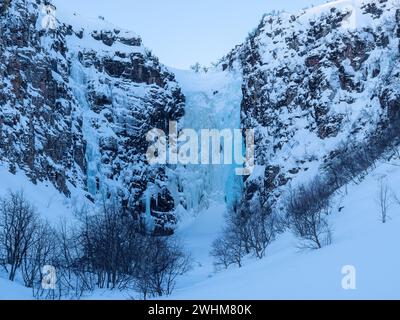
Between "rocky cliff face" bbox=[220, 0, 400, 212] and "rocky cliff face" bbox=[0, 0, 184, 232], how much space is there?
52.1 feet

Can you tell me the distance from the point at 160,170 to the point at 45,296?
192ft

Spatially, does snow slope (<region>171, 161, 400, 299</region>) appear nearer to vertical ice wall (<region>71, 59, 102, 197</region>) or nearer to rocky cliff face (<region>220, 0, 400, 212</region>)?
rocky cliff face (<region>220, 0, 400, 212</region>)

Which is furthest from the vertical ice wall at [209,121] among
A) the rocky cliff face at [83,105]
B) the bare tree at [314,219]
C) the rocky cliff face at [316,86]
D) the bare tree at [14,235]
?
the bare tree at [14,235]

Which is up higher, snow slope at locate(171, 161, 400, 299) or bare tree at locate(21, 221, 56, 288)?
bare tree at locate(21, 221, 56, 288)

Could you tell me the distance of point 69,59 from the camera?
247 feet

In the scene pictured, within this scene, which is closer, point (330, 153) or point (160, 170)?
point (330, 153)

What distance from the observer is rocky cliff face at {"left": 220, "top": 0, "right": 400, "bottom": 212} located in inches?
2574

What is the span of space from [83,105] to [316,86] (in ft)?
111

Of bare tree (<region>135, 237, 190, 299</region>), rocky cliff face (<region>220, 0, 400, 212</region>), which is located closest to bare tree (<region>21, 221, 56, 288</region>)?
bare tree (<region>135, 237, 190, 299</region>)

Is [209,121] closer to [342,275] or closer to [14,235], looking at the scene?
[14,235]

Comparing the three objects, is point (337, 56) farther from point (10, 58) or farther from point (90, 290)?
point (90, 290)

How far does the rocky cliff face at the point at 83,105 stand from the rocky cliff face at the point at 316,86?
15890mm

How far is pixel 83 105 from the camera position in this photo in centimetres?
7675
